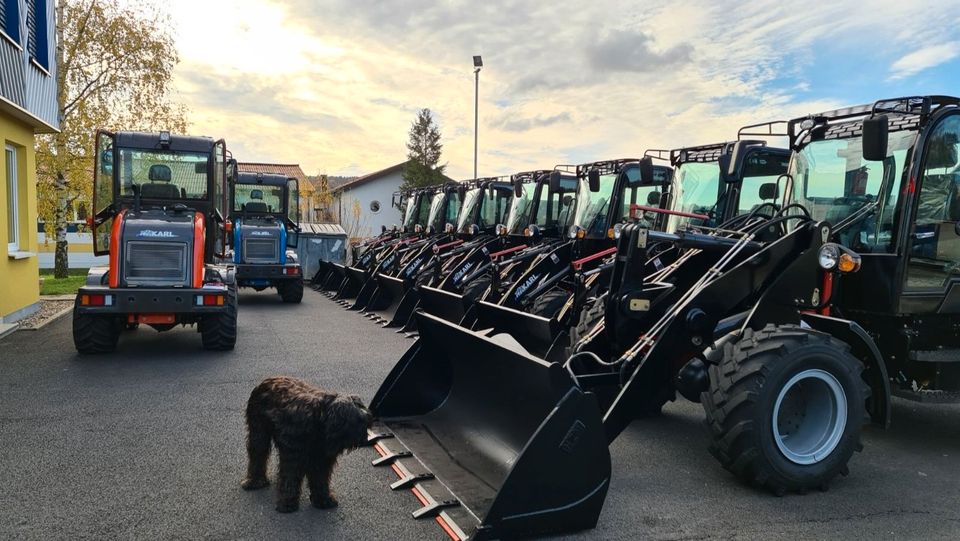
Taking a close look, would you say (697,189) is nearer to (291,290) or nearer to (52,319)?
(291,290)

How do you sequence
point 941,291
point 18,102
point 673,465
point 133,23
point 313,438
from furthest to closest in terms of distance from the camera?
1. point 133,23
2. point 18,102
3. point 941,291
4. point 673,465
5. point 313,438

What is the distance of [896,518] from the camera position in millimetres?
4020

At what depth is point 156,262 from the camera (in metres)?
8.34

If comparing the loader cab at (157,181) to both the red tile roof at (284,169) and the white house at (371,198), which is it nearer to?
the red tile roof at (284,169)

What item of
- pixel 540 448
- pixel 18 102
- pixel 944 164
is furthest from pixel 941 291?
pixel 18 102

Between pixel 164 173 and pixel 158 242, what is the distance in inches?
65.1

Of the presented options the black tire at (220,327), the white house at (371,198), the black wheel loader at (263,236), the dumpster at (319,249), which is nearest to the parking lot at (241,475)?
the black tire at (220,327)

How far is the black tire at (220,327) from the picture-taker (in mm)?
8648

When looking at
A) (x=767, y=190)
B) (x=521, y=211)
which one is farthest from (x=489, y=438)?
(x=521, y=211)

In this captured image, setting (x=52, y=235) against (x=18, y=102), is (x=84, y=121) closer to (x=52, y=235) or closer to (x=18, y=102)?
(x=52, y=235)

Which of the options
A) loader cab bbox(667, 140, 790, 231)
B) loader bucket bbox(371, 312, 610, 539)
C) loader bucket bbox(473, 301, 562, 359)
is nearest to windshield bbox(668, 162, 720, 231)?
loader cab bbox(667, 140, 790, 231)

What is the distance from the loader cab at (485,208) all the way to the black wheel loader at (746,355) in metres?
8.05

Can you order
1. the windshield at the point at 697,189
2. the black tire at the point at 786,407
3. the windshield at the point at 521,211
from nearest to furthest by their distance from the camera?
the black tire at the point at 786,407 → the windshield at the point at 697,189 → the windshield at the point at 521,211

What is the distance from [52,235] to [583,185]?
1766 cm
